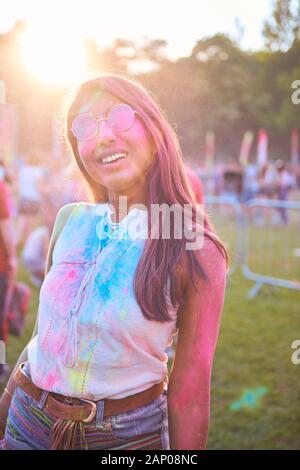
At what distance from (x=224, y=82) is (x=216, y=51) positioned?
2.50 m

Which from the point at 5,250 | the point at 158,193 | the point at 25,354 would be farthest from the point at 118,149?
the point at 5,250

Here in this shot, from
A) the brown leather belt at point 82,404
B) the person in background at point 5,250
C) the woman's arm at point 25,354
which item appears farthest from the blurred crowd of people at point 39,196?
the brown leather belt at point 82,404

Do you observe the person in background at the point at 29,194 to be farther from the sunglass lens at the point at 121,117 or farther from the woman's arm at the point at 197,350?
the woman's arm at the point at 197,350

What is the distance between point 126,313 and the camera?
1.38 m

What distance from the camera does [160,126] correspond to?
1514 millimetres

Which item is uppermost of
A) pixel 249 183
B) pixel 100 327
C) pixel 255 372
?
pixel 249 183

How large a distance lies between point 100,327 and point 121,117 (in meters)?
0.59

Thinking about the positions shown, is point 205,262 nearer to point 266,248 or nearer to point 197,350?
point 197,350

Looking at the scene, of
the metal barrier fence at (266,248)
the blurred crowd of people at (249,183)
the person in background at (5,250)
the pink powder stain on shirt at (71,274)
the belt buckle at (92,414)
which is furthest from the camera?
the blurred crowd of people at (249,183)

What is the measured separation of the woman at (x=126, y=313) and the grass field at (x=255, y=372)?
1988mm

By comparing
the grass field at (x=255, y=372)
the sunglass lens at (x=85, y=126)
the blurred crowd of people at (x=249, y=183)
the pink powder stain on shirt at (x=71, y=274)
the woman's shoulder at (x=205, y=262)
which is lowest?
the grass field at (x=255, y=372)

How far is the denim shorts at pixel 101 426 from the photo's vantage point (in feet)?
4.57

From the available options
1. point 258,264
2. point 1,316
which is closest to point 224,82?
point 258,264

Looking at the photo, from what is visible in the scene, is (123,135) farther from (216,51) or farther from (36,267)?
(216,51)
